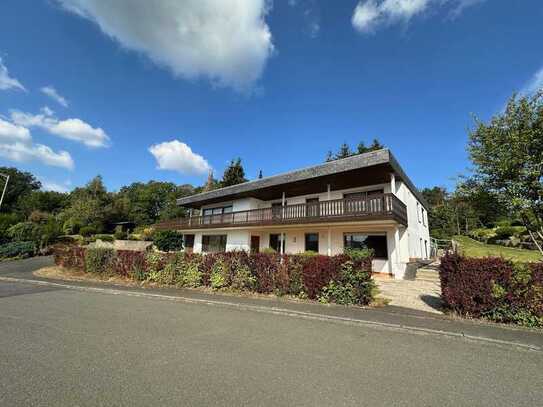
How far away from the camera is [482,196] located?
29.5 ft

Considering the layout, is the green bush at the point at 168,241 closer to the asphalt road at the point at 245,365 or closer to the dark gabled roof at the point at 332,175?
the dark gabled roof at the point at 332,175

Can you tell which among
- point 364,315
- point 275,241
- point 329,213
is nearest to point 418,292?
point 364,315

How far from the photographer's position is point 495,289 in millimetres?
5926

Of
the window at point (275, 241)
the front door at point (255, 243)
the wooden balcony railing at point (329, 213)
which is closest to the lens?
the wooden balcony railing at point (329, 213)

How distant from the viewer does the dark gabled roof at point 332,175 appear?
12555mm

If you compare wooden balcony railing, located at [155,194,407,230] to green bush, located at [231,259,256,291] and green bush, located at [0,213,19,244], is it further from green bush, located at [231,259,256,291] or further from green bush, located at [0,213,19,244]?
green bush, located at [0,213,19,244]

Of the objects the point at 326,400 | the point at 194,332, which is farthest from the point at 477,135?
the point at 194,332

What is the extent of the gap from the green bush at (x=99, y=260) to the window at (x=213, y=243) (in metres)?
10.2

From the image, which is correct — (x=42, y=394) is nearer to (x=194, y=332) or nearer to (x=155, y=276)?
(x=194, y=332)

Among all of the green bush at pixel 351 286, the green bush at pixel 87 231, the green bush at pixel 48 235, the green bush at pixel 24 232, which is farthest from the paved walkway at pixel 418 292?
the green bush at pixel 87 231

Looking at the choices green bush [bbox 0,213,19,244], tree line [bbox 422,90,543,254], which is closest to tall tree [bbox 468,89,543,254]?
tree line [bbox 422,90,543,254]

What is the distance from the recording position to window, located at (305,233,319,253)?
16.9 meters

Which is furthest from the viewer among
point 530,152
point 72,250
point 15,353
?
point 72,250

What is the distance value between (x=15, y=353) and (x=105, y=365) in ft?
5.71
